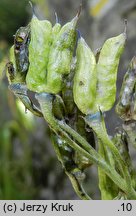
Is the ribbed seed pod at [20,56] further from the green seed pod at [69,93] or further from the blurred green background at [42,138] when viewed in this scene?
the blurred green background at [42,138]

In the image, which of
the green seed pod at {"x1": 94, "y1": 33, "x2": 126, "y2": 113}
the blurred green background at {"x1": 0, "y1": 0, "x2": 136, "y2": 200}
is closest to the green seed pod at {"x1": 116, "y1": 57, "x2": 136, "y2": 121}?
the green seed pod at {"x1": 94, "y1": 33, "x2": 126, "y2": 113}

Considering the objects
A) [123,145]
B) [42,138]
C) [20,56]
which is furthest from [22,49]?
[42,138]

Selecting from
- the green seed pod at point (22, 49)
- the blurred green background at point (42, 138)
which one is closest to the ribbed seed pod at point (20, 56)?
the green seed pod at point (22, 49)

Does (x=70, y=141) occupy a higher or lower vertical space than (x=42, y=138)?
lower

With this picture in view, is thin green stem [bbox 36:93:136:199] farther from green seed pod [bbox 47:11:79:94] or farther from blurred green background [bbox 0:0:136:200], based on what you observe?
blurred green background [bbox 0:0:136:200]

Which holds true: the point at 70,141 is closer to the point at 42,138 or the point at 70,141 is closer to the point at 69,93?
the point at 69,93
